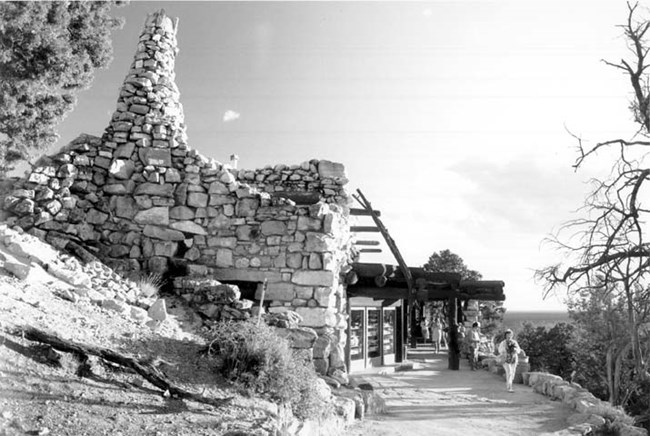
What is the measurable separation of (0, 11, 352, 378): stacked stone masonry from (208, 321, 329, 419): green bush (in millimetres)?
3279

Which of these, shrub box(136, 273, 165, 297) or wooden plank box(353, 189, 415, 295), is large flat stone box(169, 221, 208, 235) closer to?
shrub box(136, 273, 165, 297)

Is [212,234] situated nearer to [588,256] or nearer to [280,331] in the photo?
[280,331]

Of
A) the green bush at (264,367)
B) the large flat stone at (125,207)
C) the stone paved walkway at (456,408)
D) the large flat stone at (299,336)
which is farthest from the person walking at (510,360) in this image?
the large flat stone at (125,207)

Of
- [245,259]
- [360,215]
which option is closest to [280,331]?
[245,259]

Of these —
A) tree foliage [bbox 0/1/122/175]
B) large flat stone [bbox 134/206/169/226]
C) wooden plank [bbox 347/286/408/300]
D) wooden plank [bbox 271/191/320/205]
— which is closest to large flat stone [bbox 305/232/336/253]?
wooden plank [bbox 271/191/320/205]

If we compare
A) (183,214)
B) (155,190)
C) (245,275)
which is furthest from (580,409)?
(155,190)

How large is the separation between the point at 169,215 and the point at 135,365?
5.62 meters

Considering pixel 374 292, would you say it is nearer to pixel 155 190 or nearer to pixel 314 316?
pixel 314 316

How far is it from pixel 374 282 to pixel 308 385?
765 centimetres

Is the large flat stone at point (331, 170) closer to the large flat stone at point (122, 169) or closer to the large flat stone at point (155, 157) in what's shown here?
the large flat stone at point (155, 157)

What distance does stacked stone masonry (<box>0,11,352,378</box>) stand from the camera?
960cm

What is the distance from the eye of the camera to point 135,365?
4.96 meters

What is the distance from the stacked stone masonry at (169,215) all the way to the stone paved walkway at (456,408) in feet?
6.43

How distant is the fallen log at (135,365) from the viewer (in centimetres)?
477
